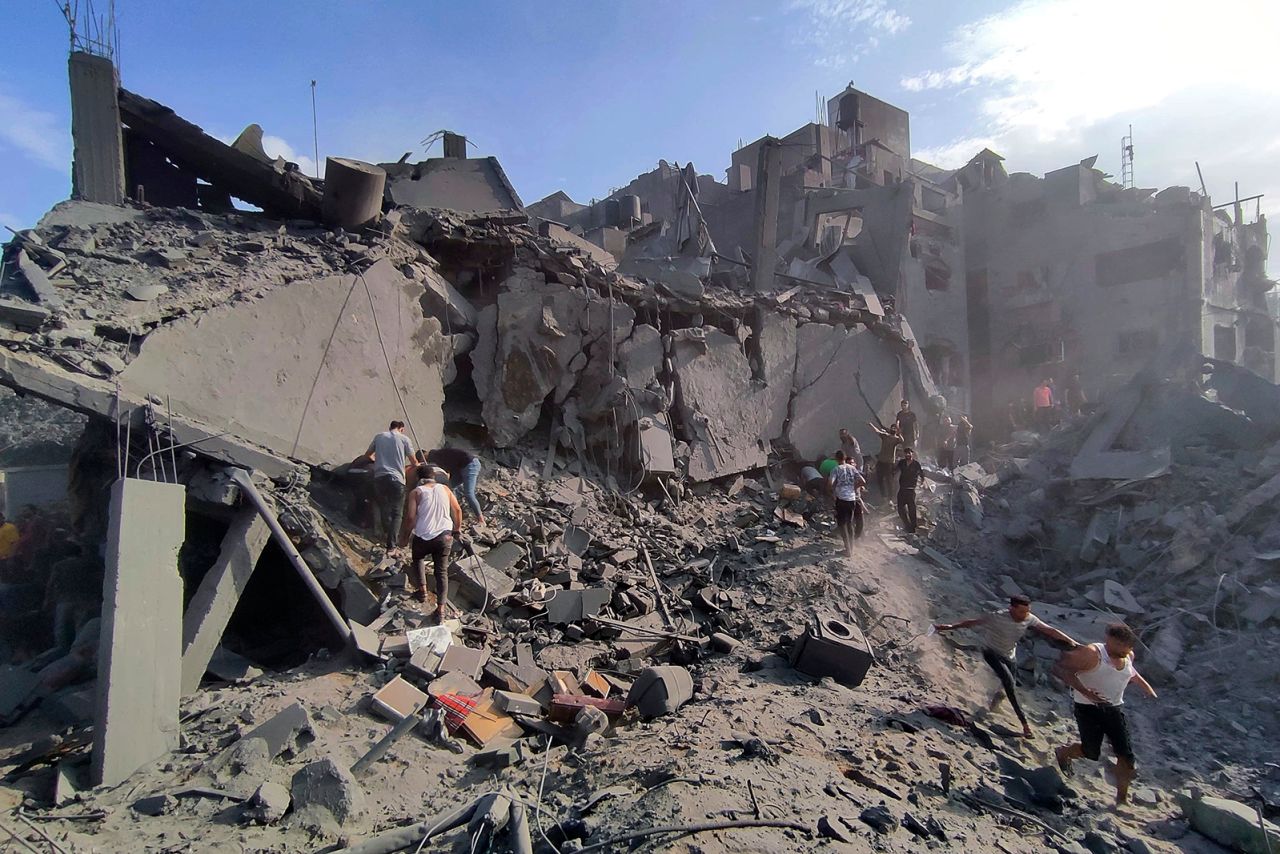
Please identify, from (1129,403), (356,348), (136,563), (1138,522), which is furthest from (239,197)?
(1129,403)

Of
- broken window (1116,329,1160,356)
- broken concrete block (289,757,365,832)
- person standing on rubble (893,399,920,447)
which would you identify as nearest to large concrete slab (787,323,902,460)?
person standing on rubble (893,399,920,447)

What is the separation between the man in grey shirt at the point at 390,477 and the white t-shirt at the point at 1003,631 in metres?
5.38

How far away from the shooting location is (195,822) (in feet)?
12.4

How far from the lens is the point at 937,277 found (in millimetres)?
22750

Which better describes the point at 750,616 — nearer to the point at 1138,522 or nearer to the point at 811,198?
the point at 1138,522

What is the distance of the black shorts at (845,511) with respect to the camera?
9.00 metres

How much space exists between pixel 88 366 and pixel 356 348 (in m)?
2.25

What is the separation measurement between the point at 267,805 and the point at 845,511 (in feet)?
22.9

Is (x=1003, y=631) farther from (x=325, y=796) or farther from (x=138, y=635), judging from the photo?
(x=138, y=635)

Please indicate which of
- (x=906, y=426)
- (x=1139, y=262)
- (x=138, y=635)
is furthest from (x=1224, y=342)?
(x=138, y=635)

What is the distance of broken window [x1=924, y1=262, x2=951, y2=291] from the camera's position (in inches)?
888

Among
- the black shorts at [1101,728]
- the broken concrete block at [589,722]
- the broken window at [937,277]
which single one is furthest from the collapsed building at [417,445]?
the broken window at [937,277]

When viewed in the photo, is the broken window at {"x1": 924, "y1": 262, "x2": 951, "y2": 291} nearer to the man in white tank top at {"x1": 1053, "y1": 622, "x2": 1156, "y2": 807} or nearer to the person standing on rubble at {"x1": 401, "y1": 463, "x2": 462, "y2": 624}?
the man in white tank top at {"x1": 1053, "y1": 622, "x2": 1156, "y2": 807}

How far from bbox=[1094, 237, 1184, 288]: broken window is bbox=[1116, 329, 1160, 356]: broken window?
5.19 feet
